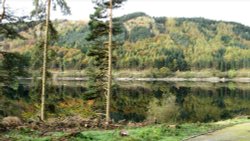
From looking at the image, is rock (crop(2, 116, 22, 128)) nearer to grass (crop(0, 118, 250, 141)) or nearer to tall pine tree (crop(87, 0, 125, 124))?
grass (crop(0, 118, 250, 141))

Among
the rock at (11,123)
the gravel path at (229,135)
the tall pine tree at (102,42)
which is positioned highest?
the tall pine tree at (102,42)

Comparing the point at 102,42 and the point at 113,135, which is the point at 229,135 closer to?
the point at 113,135

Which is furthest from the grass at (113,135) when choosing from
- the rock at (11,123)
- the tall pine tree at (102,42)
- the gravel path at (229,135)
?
the tall pine tree at (102,42)

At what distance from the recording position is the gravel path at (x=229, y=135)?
1930cm

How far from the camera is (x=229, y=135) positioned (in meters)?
20.4

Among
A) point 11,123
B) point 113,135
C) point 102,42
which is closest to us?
point 113,135

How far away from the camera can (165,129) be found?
21156 mm

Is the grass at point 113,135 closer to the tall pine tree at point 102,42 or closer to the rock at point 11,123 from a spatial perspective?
the rock at point 11,123

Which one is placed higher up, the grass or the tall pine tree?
the tall pine tree

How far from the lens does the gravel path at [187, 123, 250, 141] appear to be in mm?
19297

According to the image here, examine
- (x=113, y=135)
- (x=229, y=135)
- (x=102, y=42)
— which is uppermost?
(x=102, y=42)

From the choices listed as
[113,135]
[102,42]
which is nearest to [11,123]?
[113,135]

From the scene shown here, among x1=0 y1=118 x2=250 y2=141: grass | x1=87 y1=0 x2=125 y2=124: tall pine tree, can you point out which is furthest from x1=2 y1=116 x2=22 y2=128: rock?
x1=87 y1=0 x2=125 y2=124: tall pine tree

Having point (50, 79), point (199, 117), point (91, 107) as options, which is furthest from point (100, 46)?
point (199, 117)
